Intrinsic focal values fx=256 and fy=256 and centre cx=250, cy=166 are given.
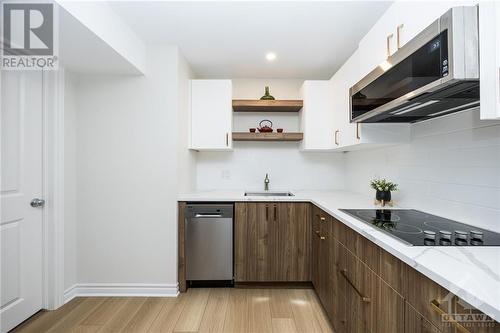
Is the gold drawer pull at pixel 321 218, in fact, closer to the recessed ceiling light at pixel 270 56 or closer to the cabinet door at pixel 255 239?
the cabinet door at pixel 255 239

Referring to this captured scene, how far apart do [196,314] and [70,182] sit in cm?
164

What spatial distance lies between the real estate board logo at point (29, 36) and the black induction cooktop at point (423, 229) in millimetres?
2124

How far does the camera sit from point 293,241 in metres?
2.51

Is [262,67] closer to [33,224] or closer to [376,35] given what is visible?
[376,35]

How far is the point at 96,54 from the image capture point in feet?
6.51

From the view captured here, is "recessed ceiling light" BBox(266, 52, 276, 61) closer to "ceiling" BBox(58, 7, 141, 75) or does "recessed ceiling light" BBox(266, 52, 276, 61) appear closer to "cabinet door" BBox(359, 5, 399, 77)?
"cabinet door" BBox(359, 5, 399, 77)

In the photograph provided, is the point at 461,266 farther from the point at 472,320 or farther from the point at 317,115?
the point at 317,115

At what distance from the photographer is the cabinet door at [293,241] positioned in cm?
250

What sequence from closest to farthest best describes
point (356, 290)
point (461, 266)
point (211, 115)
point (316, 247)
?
point (461, 266)
point (356, 290)
point (316, 247)
point (211, 115)

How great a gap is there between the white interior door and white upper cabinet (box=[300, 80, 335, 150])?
2480 mm

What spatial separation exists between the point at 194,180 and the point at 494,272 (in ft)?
8.95

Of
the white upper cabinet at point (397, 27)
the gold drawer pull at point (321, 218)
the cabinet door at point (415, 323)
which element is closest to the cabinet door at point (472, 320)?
the cabinet door at point (415, 323)

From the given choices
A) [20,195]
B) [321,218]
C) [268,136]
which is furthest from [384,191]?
[20,195]

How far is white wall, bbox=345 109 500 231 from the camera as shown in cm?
131
